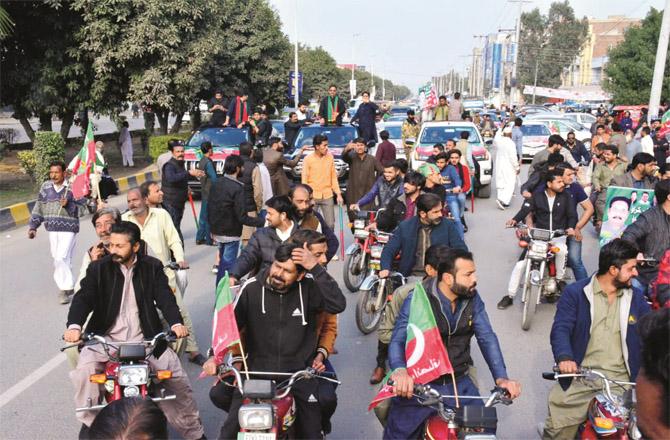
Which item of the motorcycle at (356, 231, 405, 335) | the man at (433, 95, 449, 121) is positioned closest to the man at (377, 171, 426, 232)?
the motorcycle at (356, 231, 405, 335)

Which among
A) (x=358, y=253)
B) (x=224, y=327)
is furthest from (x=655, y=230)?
(x=224, y=327)

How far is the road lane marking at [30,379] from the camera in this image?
6137 mm

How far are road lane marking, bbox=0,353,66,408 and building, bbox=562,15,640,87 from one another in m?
114

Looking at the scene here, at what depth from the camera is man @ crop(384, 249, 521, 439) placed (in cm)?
413

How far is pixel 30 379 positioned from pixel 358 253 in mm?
4003

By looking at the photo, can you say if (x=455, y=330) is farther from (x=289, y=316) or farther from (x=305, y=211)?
(x=305, y=211)

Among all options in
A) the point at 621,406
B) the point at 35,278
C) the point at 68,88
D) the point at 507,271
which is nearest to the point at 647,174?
the point at 507,271

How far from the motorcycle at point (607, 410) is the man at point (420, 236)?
2.34 metres

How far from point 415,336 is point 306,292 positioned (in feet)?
2.72

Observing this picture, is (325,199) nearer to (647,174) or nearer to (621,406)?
(647,174)

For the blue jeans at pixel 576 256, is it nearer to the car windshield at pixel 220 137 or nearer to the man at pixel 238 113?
the car windshield at pixel 220 137

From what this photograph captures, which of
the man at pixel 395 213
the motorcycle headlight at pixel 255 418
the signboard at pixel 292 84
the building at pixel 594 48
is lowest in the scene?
the motorcycle headlight at pixel 255 418

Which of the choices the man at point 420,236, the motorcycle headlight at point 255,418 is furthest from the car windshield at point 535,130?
the motorcycle headlight at point 255,418

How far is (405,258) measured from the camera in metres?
6.65
